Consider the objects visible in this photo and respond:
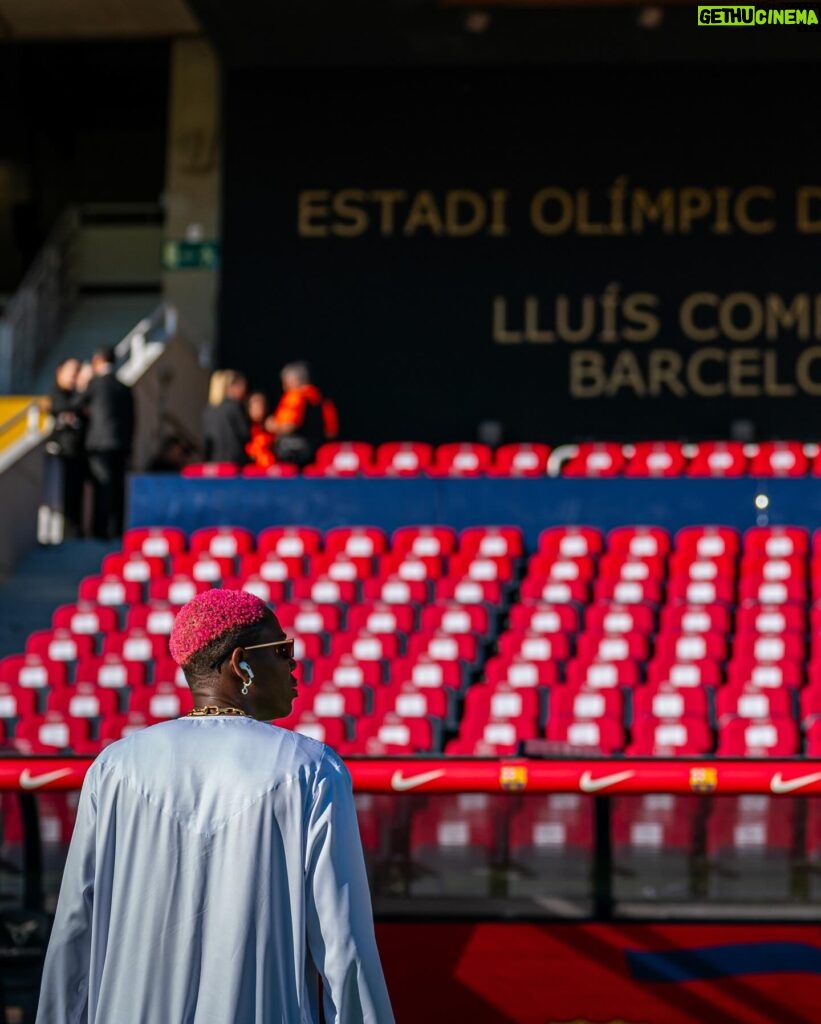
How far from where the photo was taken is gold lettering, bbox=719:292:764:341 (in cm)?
1619

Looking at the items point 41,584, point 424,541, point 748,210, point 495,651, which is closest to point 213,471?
point 41,584

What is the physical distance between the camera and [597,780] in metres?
4.91

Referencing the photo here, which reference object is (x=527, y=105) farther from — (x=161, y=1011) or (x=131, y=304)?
(x=161, y=1011)

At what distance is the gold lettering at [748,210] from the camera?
1633cm

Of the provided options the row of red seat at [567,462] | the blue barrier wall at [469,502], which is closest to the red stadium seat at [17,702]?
the blue barrier wall at [469,502]

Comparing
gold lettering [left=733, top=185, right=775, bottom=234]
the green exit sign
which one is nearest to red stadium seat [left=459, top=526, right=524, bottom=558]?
gold lettering [left=733, top=185, right=775, bottom=234]

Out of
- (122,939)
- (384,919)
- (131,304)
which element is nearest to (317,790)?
(122,939)

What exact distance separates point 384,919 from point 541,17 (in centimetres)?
1192

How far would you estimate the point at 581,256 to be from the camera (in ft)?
54.2

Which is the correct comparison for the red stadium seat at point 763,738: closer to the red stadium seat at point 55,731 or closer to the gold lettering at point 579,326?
the red stadium seat at point 55,731

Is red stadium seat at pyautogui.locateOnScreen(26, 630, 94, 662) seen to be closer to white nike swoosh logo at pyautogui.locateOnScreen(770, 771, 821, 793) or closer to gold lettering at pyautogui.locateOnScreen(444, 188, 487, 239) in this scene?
white nike swoosh logo at pyautogui.locateOnScreen(770, 771, 821, 793)

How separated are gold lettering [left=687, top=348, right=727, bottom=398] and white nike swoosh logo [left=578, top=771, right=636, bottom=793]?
11.6 m

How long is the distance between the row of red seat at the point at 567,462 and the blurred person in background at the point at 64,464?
850 millimetres

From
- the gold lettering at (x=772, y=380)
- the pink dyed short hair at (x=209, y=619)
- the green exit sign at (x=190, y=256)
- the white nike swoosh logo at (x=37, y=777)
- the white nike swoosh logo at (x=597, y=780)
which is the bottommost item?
the white nike swoosh logo at (x=37, y=777)
